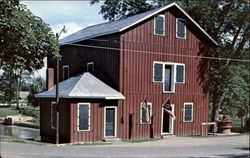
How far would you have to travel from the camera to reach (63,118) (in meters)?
23.5

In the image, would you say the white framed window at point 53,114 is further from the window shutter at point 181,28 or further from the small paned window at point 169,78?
the window shutter at point 181,28

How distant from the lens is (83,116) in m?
22.9

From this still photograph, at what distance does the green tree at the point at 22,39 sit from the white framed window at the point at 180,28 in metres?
14.3

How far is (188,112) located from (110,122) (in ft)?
23.2

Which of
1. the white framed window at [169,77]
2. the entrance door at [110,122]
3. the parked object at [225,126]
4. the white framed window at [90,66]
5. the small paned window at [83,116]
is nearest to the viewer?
the small paned window at [83,116]

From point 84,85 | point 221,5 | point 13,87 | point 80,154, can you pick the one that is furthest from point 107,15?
→ point 13,87

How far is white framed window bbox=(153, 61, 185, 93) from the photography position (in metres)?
26.5

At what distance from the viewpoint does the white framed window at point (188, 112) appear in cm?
2802

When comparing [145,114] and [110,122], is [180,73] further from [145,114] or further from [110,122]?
[110,122]

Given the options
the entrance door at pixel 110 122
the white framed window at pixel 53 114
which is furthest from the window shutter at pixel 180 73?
the white framed window at pixel 53 114

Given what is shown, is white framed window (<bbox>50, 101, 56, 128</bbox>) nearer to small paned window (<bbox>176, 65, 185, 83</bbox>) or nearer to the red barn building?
the red barn building

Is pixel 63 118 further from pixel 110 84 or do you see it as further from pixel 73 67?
pixel 73 67

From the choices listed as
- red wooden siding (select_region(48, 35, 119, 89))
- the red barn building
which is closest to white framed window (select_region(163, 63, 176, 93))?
the red barn building

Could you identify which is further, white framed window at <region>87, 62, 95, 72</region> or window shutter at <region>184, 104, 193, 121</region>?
window shutter at <region>184, 104, 193, 121</region>
